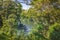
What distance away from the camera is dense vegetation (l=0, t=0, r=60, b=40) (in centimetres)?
845

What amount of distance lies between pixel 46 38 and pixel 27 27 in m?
2.41

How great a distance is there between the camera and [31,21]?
408 inches

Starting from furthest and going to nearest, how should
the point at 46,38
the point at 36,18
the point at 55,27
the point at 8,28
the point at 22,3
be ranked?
the point at 22,3, the point at 8,28, the point at 36,18, the point at 46,38, the point at 55,27

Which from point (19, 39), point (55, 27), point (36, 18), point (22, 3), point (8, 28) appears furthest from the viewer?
point (22, 3)

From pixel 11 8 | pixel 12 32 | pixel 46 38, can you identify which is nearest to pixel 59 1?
pixel 46 38

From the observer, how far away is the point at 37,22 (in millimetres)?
9727

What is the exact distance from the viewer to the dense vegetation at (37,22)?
27.7 ft

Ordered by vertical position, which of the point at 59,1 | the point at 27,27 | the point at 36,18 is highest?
the point at 59,1

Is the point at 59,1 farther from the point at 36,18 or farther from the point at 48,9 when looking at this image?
the point at 36,18

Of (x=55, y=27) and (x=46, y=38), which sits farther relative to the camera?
(x=46, y=38)

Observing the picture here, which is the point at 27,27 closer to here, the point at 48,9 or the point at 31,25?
the point at 31,25

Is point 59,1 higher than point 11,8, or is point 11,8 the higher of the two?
point 59,1

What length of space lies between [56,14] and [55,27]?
1757mm

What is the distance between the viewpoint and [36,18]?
9820mm
